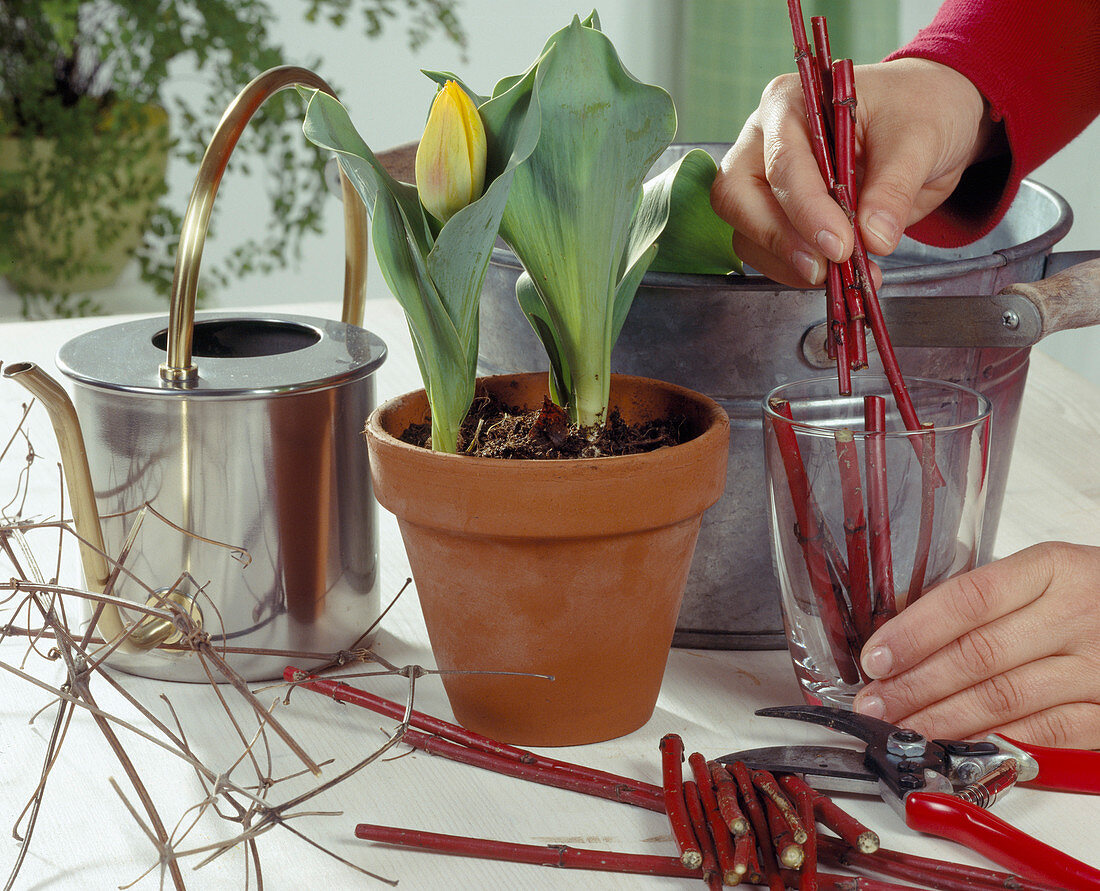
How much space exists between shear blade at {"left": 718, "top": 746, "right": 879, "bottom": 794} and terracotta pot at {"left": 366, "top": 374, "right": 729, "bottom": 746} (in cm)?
6

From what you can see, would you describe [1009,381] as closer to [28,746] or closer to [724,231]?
[724,231]

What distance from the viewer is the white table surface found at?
0.39 m

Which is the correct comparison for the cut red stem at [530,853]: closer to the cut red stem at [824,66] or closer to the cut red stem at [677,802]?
the cut red stem at [677,802]

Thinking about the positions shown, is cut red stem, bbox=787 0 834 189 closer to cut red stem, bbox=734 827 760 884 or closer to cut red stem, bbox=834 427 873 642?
cut red stem, bbox=834 427 873 642

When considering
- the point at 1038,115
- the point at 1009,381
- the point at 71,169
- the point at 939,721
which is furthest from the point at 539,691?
the point at 71,169

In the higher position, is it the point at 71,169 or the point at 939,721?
the point at 71,169

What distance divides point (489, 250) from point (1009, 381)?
280 mm

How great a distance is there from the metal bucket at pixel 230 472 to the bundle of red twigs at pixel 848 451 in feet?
0.63

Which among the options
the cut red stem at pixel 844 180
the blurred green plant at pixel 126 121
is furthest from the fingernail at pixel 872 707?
the blurred green plant at pixel 126 121

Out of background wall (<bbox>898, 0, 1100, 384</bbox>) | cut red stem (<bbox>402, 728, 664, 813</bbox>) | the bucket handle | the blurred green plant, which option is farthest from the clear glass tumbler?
the blurred green plant

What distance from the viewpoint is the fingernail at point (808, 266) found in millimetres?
458

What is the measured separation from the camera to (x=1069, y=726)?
1.45 ft

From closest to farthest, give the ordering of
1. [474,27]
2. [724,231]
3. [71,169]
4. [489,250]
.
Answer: [489,250], [724,231], [71,169], [474,27]

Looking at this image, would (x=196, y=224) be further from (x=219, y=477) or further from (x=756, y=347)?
(x=756, y=347)
